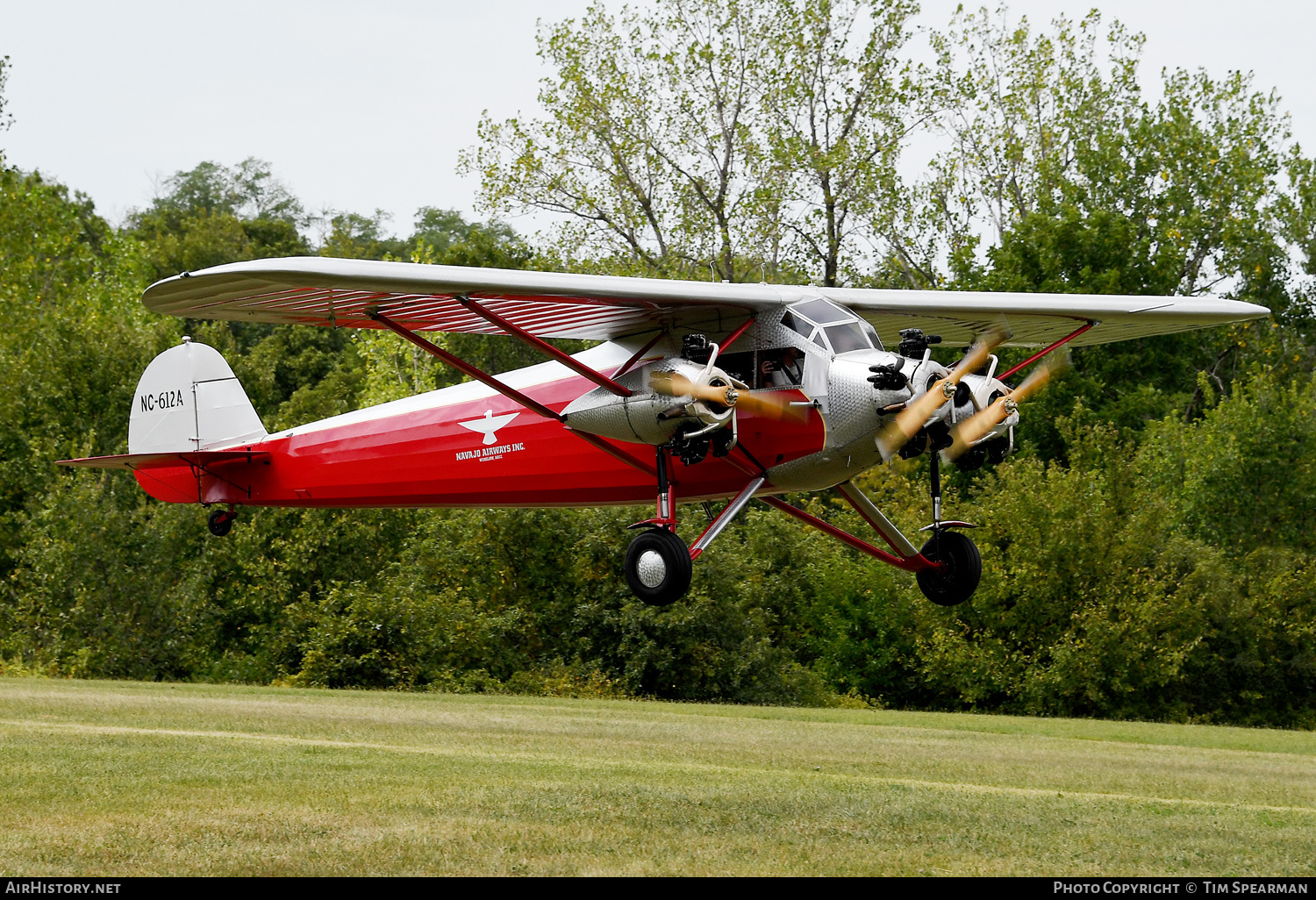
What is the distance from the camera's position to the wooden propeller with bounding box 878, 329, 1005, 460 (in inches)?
504

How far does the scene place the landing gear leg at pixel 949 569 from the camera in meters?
14.9

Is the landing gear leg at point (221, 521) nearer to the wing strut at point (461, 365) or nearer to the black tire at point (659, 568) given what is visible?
the wing strut at point (461, 365)

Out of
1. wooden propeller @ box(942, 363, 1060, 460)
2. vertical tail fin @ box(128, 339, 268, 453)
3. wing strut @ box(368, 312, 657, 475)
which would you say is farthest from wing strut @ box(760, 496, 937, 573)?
vertical tail fin @ box(128, 339, 268, 453)

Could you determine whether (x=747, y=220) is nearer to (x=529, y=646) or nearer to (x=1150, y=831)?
(x=529, y=646)

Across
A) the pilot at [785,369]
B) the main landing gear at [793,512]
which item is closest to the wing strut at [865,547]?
the main landing gear at [793,512]

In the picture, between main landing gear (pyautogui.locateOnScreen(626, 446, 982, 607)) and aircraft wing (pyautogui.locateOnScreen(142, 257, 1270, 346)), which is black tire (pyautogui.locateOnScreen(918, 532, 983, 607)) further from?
aircraft wing (pyautogui.locateOnScreen(142, 257, 1270, 346))

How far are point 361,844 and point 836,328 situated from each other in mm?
6552

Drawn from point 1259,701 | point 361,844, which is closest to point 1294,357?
point 1259,701

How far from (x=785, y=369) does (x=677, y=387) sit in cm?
125

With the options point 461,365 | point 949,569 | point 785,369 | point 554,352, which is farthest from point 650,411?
point 949,569

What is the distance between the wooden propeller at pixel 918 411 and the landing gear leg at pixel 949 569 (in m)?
1.60

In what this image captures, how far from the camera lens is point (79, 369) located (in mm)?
41375

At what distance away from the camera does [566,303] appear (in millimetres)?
14250

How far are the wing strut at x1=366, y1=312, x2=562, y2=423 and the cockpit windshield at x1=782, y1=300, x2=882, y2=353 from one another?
2.52m
